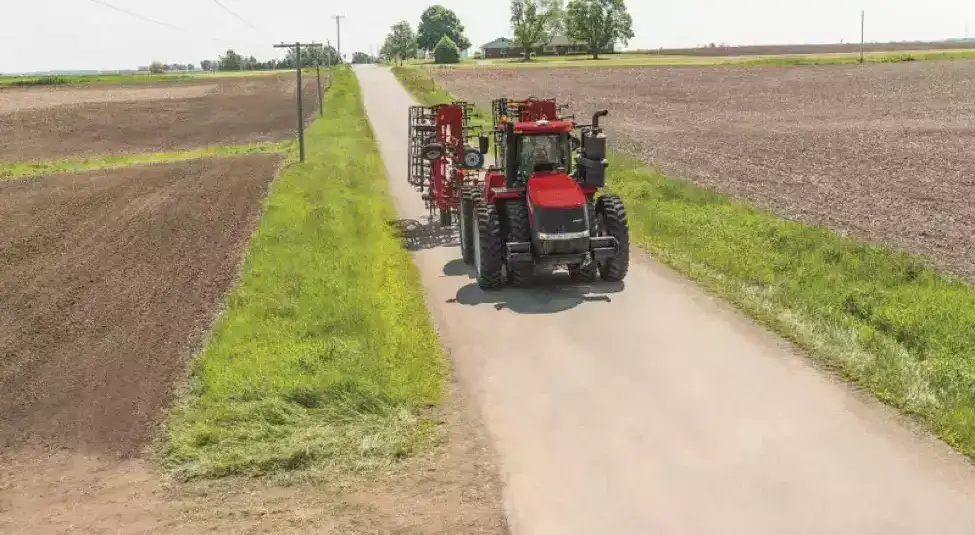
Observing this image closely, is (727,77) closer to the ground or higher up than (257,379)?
higher up

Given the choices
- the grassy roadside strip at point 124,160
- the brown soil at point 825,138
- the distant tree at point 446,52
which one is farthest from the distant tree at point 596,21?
the grassy roadside strip at point 124,160

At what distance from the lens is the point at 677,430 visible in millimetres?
9289

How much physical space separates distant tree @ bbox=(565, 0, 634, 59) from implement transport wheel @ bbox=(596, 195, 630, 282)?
455 ft

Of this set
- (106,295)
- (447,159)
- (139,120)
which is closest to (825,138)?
(447,159)

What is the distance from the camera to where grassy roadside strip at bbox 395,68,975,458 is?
10109 millimetres

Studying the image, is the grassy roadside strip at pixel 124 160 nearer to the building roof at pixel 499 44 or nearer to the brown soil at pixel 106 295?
the brown soil at pixel 106 295

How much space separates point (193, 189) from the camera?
2617 cm

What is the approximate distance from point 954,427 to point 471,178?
12178 millimetres

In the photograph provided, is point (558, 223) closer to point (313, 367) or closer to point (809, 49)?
point (313, 367)

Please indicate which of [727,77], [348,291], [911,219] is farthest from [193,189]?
[727,77]

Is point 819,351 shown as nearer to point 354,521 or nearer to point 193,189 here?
point 354,521

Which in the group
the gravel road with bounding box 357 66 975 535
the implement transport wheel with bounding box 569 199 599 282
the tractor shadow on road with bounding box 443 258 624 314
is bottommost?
the gravel road with bounding box 357 66 975 535

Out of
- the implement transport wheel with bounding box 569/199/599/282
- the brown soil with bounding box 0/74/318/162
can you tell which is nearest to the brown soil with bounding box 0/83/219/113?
the brown soil with bounding box 0/74/318/162

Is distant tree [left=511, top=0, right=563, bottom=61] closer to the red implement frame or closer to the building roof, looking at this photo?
the building roof
